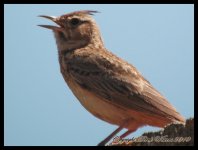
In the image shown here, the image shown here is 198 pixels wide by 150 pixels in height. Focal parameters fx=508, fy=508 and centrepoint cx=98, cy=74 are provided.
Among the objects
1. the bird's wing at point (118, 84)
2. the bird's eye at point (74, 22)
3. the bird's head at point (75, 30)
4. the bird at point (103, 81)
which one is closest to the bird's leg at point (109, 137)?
the bird at point (103, 81)

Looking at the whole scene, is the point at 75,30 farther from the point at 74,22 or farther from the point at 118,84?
the point at 118,84

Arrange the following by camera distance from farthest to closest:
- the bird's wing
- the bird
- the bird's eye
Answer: the bird's eye
the bird's wing
the bird

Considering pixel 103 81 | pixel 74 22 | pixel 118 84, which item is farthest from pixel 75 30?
pixel 118 84

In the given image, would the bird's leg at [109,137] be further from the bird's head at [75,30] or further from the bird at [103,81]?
the bird's head at [75,30]

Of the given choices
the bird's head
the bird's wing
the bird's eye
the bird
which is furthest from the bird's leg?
the bird's eye

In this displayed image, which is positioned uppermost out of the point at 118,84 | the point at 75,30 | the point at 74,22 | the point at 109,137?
the point at 74,22

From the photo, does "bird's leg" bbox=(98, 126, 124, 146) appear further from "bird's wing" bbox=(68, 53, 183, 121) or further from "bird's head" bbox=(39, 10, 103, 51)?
"bird's head" bbox=(39, 10, 103, 51)

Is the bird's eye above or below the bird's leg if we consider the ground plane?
above

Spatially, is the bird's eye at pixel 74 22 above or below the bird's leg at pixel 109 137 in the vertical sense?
above
